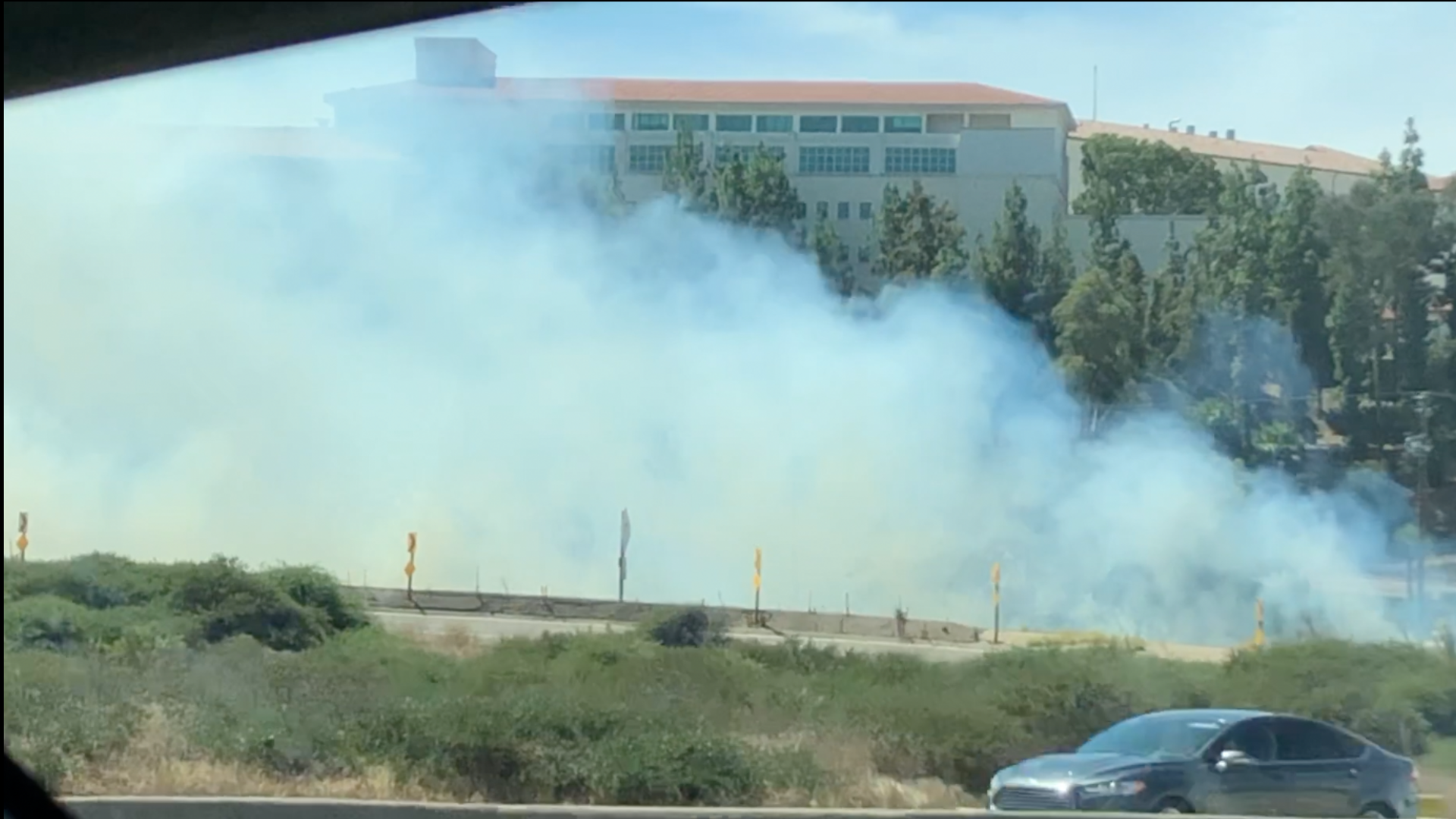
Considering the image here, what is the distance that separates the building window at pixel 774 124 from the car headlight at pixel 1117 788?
1088cm

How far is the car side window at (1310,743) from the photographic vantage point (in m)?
10.5

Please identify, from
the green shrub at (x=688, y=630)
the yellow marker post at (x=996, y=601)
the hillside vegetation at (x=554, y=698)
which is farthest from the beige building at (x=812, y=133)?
the hillside vegetation at (x=554, y=698)

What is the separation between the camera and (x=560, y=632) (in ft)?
52.6

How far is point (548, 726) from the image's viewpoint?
11969mm

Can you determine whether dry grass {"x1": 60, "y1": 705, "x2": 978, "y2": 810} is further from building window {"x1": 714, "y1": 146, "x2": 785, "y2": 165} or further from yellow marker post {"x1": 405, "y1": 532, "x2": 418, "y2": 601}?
building window {"x1": 714, "y1": 146, "x2": 785, "y2": 165}

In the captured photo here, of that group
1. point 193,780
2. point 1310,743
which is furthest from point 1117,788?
point 193,780

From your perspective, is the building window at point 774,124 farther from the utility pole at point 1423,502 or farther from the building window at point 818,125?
the utility pole at point 1423,502

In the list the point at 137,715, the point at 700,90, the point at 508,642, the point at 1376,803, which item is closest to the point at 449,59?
the point at 700,90

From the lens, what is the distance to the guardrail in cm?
946

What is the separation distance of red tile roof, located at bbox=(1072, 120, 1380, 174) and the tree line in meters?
0.15

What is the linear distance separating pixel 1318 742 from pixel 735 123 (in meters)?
11.1

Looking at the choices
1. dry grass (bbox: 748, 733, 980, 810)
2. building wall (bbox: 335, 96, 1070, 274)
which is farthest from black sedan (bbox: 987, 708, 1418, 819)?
building wall (bbox: 335, 96, 1070, 274)

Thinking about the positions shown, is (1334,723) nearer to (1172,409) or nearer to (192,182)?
(1172,409)

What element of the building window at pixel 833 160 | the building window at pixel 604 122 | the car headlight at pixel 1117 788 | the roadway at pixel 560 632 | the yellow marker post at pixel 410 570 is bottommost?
the car headlight at pixel 1117 788
